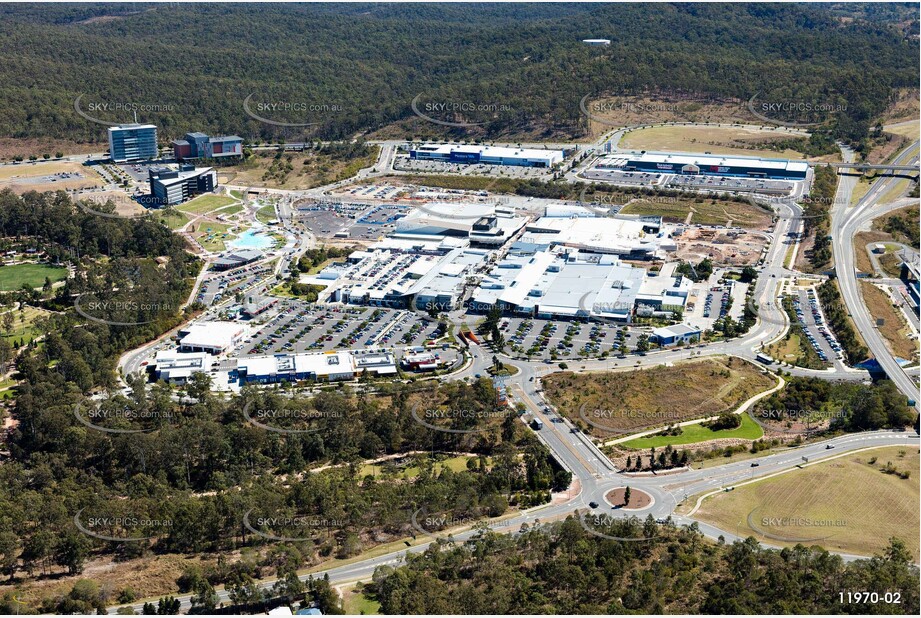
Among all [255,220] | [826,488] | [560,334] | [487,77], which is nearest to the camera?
[826,488]

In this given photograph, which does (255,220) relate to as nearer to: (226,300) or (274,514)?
(226,300)

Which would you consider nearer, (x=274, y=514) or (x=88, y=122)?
(x=274, y=514)

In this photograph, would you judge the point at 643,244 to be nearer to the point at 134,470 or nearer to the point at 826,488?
the point at 826,488

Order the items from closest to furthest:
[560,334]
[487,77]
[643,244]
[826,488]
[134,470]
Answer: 1. [826,488]
2. [134,470]
3. [560,334]
4. [643,244]
5. [487,77]

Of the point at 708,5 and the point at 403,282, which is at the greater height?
the point at 708,5

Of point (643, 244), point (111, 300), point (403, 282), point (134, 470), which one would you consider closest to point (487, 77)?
point (643, 244)
